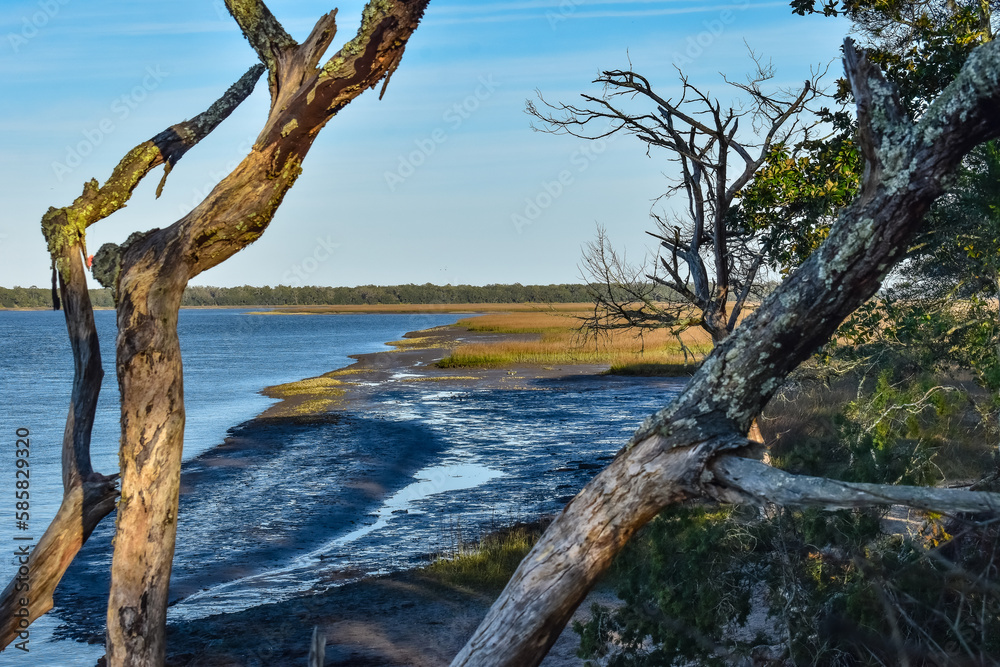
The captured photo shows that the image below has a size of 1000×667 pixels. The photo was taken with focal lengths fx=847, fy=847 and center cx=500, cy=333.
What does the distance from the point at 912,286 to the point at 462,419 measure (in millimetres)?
17076

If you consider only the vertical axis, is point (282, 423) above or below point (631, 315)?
below

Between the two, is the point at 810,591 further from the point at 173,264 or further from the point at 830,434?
the point at 830,434

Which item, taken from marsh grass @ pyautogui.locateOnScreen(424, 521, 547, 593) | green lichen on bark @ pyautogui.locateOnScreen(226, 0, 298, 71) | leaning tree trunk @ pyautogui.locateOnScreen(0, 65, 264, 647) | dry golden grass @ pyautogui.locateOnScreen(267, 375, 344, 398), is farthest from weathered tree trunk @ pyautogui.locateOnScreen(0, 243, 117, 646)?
dry golden grass @ pyautogui.locateOnScreen(267, 375, 344, 398)

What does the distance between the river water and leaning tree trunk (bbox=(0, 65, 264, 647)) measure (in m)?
4.38

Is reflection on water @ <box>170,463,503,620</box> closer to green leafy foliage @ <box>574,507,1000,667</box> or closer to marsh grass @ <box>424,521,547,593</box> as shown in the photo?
marsh grass @ <box>424,521,547,593</box>

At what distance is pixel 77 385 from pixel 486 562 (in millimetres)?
6510

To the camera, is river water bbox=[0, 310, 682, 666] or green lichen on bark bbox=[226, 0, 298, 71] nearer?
green lichen on bark bbox=[226, 0, 298, 71]

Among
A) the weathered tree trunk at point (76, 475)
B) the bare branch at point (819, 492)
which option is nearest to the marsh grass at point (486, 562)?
the weathered tree trunk at point (76, 475)

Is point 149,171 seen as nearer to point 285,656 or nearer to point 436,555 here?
point 285,656

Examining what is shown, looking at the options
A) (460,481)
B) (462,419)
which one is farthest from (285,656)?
(462,419)

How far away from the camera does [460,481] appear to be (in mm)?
16922

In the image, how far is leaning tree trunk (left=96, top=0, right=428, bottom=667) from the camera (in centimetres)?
439

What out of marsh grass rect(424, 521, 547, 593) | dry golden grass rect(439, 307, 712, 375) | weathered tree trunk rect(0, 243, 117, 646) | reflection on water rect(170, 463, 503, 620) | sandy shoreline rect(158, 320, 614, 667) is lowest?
reflection on water rect(170, 463, 503, 620)

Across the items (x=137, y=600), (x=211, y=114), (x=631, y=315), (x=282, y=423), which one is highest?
(x=211, y=114)
